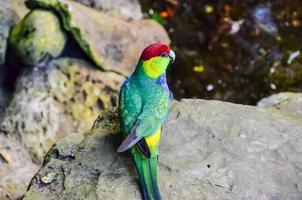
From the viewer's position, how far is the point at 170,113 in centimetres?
419

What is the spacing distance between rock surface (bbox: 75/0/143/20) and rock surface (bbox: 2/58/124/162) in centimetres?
93

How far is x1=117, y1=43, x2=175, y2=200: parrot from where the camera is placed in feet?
11.5

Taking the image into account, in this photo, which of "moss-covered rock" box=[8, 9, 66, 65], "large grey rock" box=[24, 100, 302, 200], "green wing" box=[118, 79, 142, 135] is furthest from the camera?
"moss-covered rock" box=[8, 9, 66, 65]

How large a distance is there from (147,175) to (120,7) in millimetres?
3521

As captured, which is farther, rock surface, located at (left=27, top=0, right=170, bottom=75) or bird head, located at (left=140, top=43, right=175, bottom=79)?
rock surface, located at (left=27, top=0, right=170, bottom=75)

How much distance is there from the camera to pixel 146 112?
3707mm

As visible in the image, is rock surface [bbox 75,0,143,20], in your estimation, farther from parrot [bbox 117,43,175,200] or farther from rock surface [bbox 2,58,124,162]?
parrot [bbox 117,43,175,200]

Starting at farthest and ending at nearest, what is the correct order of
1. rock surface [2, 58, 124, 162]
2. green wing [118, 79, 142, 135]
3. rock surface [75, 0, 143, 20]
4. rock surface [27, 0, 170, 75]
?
rock surface [75, 0, 143, 20], rock surface [27, 0, 170, 75], rock surface [2, 58, 124, 162], green wing [118, 79, 142, 135]

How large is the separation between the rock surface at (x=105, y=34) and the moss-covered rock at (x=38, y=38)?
101mm

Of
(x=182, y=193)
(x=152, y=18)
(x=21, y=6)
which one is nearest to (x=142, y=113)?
(x=182, y=193)

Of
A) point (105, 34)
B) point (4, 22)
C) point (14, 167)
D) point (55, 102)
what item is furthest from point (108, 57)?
point (14, 167)

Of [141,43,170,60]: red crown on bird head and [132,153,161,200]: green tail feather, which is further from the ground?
[141,43,170,60]: red crown on bird head

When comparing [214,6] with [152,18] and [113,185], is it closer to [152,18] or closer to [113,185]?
[152,18]

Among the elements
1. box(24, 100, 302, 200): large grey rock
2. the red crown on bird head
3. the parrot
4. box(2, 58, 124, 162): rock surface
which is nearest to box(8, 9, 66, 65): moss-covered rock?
box(2, 58, 124, 162): rock surface
